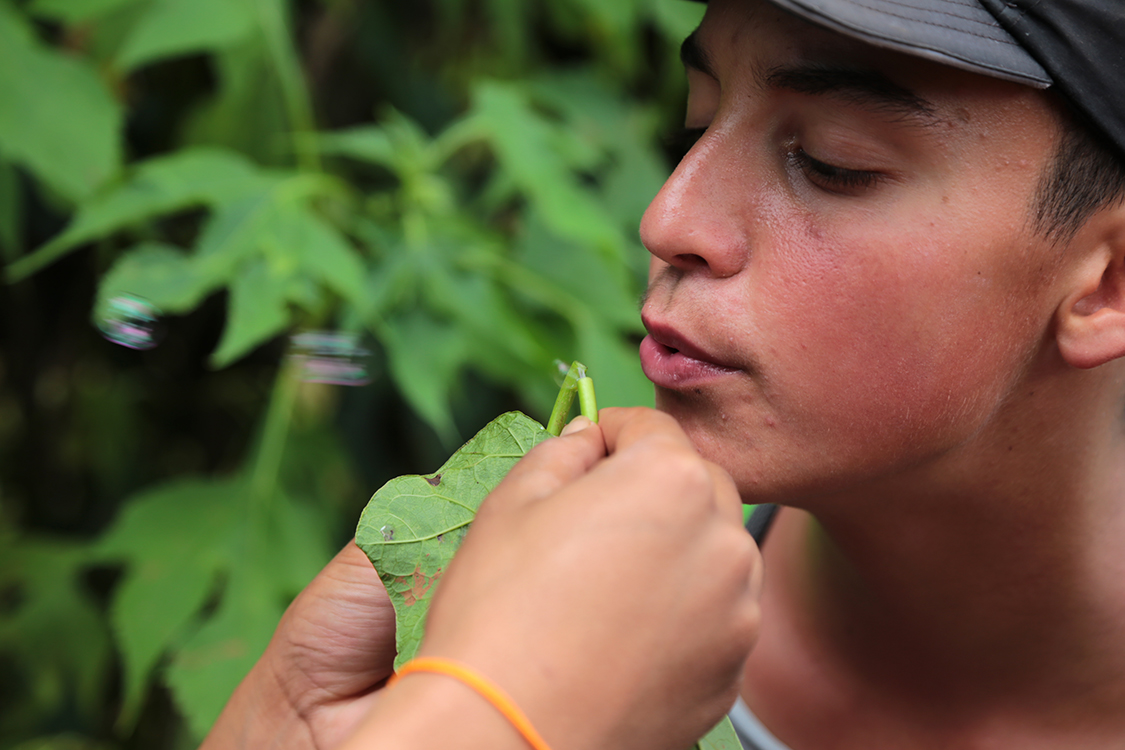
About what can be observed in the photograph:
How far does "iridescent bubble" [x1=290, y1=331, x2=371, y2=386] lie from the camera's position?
117cm

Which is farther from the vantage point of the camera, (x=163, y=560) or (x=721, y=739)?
(x=163, y=560)

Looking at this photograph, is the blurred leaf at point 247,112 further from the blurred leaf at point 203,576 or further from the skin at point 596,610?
the skin at point 596,610

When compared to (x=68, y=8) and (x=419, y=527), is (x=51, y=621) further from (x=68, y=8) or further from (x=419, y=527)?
(x=419, y=527)

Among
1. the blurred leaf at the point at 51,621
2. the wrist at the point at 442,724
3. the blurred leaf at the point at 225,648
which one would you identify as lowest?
the blurred leaf at the point at 51,621

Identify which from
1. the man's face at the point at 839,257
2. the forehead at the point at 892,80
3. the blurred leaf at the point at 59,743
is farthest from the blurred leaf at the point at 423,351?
the blurred leaf at the point at 59,743

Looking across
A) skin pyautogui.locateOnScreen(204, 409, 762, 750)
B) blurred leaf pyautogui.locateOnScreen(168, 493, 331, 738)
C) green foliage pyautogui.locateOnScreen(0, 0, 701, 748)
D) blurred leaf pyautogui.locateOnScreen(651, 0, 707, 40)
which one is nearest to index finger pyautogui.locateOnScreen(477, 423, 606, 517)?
skin pyautogui.locateOnScreen(204, 409, 762, 750)

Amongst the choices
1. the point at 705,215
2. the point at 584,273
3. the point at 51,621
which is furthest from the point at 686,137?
the point at 51,621

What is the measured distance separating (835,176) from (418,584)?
1.18ft

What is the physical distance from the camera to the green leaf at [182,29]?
1.07 m

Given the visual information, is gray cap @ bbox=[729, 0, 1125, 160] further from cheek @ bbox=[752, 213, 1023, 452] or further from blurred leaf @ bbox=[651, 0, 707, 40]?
blurred leaf @ bbox=[651, 0, 707, 40]

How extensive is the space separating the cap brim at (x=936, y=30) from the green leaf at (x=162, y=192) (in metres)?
0.73

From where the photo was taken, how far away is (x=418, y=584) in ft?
1.87

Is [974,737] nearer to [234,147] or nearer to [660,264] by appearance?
[660,264]

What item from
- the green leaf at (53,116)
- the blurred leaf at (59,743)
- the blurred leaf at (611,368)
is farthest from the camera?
the blurred leaf at (59,743)
